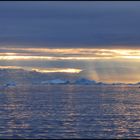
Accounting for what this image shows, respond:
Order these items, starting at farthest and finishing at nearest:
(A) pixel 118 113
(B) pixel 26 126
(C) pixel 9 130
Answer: (A) pixel 118 113 → (B) pixel 26 126 → (C) pixel 9 130

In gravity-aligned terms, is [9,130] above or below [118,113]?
below

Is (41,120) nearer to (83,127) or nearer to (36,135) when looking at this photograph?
(83,127)

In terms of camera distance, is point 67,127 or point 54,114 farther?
point 54,114

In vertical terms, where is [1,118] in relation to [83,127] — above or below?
above

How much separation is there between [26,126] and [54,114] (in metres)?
21.9

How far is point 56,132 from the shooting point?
77.8 m

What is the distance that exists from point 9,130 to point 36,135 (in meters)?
7.24

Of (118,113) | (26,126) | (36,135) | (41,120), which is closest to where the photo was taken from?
(36,135)

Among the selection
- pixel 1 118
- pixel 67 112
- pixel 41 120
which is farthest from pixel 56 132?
pixel 67 112

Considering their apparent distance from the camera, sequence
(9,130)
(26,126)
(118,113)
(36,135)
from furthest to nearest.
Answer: (118,113)
(26,126)
(9,130)
(36,135)

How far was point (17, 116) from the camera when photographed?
10450cm

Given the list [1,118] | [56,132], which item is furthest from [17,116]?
[56,132]

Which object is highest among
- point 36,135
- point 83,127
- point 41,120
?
point 41,120

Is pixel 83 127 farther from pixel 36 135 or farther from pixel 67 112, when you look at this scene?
pixel 67 112
